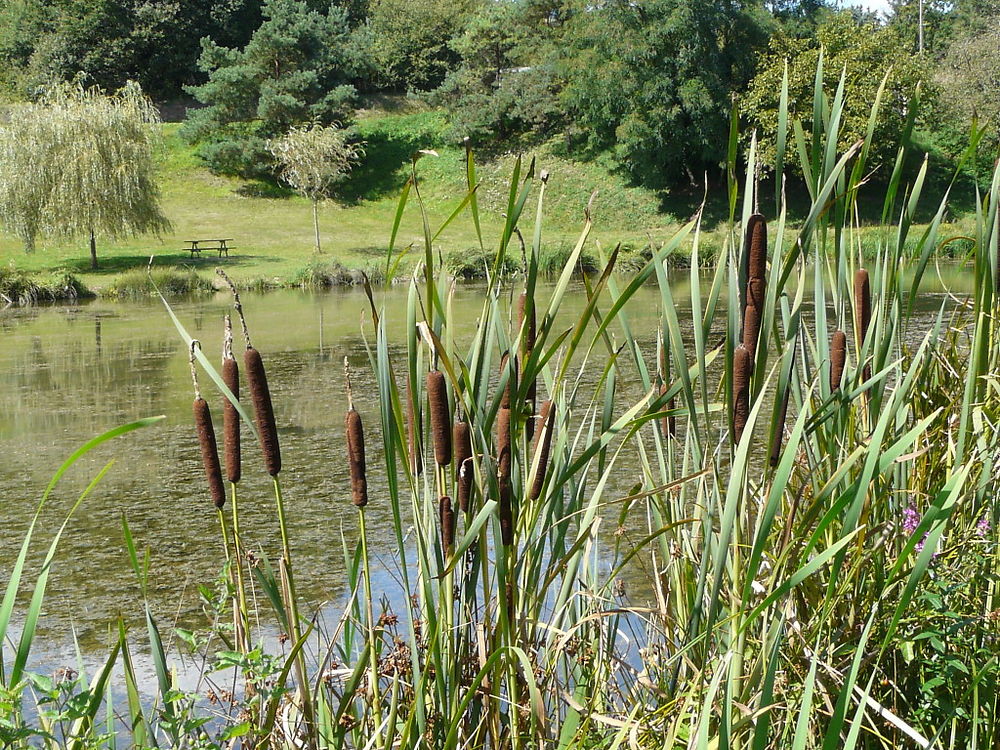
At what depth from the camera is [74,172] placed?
2206 cm

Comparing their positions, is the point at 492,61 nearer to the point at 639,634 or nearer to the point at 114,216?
the point at 114,216

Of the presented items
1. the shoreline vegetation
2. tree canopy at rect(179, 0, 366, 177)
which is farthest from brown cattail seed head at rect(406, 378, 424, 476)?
tree canopy at rect(179, 0, 366, 177)

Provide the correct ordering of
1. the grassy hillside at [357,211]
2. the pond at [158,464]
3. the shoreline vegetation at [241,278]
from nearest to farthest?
the pond at [158,464]
the shoreline vegetation at [241,278]
the grassy hillside at [357,211]

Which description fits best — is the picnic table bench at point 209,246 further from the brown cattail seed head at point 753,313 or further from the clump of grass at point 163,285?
the brown cattail seed head at point 753,313

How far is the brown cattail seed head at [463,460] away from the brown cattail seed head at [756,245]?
45cm

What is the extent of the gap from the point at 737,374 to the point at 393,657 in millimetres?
755

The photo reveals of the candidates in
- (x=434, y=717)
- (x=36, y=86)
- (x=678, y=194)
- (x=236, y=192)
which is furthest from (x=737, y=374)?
(x=36, y=86)

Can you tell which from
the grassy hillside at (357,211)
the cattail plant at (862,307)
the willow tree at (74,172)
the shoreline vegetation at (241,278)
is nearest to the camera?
the cattail plant at (862,307)

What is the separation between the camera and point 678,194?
105ft

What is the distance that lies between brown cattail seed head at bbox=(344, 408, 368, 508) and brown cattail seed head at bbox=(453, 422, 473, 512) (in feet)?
0.44

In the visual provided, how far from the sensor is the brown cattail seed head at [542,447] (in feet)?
Result: 4.83

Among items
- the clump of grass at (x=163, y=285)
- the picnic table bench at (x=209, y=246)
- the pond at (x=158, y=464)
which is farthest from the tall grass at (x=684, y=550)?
the picnic table bench at (x=209, y=246)

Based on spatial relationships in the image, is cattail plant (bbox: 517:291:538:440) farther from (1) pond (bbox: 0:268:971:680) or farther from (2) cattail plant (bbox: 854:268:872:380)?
(2) cattail plant (bbox: 854:268:872:380)

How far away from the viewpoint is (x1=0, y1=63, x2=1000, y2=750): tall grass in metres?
1.35
